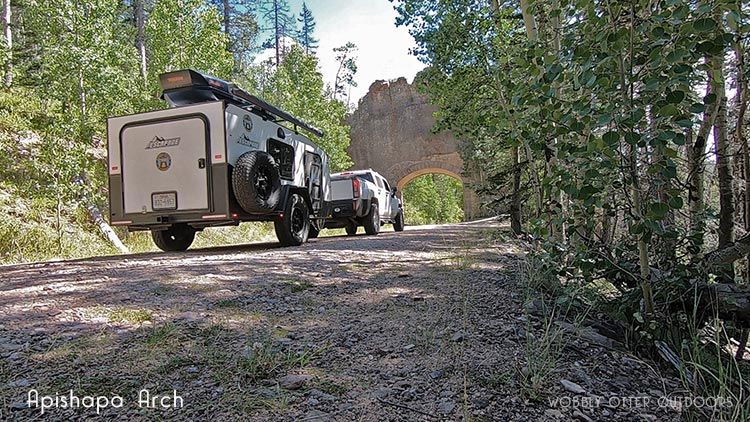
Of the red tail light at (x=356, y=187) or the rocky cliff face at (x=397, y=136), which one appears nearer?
the red tail light at (x=356, y=187)

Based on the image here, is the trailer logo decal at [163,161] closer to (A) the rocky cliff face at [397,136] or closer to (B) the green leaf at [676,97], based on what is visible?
(B) the green leaf at [676,97]

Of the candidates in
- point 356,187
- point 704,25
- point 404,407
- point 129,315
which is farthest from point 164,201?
point 704,25

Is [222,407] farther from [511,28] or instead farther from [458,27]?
[511,28]

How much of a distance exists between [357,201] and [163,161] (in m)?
5.60

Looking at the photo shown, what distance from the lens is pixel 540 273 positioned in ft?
11.4

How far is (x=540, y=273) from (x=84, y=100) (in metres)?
11.2

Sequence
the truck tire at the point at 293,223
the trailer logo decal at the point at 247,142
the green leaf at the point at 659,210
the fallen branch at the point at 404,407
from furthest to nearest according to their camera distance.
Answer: the truck tire at the point at 293,223
the trailer logo decal at the point at 247,142
the green leaf at the point at 659,210
the fallen branch at the point at 404,407

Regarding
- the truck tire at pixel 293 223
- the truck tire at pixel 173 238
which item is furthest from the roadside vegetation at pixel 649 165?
the truck tire at pixel 173 238

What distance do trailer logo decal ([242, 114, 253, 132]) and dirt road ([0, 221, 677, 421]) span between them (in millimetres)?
3647

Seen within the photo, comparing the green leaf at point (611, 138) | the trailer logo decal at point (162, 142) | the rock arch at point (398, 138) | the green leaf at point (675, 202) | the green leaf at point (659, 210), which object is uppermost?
the rock arch at point (398, 138)

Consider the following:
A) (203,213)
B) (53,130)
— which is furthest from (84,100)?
(203,213)

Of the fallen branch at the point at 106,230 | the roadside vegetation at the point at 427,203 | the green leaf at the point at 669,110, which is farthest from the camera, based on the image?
the roadside vegetation at the point at 427,203

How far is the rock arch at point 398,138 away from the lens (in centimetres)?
3088

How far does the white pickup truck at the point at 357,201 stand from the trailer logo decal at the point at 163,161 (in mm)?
4800
